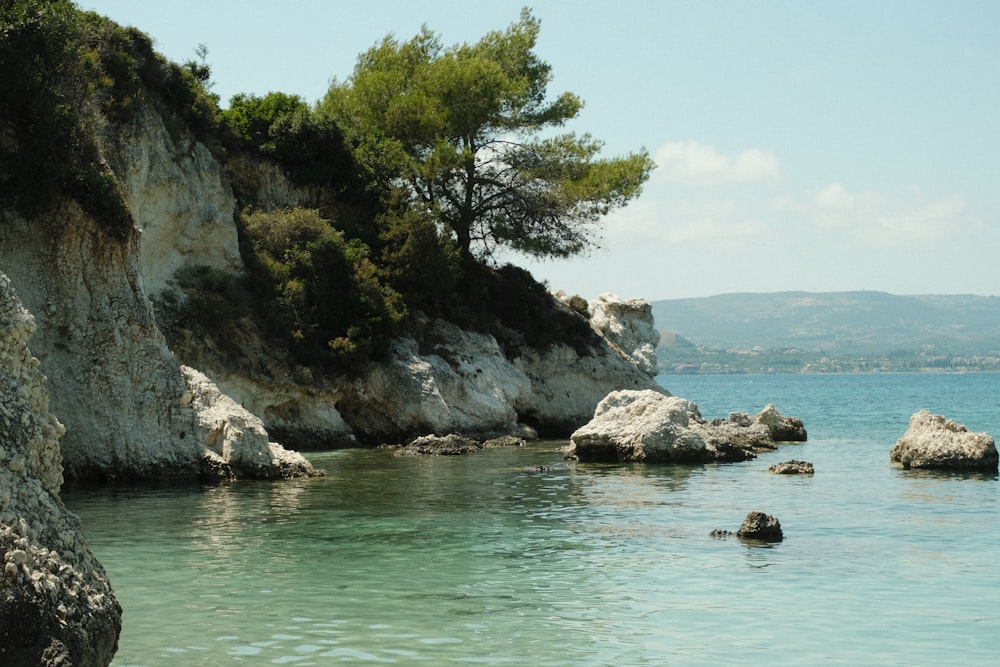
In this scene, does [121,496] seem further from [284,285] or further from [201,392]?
[284,285]

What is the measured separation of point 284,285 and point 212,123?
5.94m

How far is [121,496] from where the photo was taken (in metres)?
21.8

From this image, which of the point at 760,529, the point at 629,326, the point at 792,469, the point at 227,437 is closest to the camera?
the point at 760,529

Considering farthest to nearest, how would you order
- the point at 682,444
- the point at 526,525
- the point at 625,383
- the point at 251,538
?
the point at 625,383 → the point at 682,444 → the point at 526,525 → the point at 251,538

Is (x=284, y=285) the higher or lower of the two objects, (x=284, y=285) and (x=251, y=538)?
the higher

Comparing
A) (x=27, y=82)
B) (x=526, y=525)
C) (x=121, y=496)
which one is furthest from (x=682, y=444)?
(x=27, y=82)

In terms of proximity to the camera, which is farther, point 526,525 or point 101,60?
point 101,60

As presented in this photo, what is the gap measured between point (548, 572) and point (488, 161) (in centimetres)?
3562

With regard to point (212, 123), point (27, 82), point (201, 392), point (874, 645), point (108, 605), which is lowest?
point (874, 645)

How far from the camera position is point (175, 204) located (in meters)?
35.0

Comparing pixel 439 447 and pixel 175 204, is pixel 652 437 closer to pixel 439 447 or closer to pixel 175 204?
pixel 439 447

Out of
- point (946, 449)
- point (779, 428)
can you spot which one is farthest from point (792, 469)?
point (779, 428)

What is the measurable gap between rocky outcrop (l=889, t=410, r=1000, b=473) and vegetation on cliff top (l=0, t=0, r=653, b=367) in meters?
16.8

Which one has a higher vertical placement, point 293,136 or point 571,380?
point 293,136
